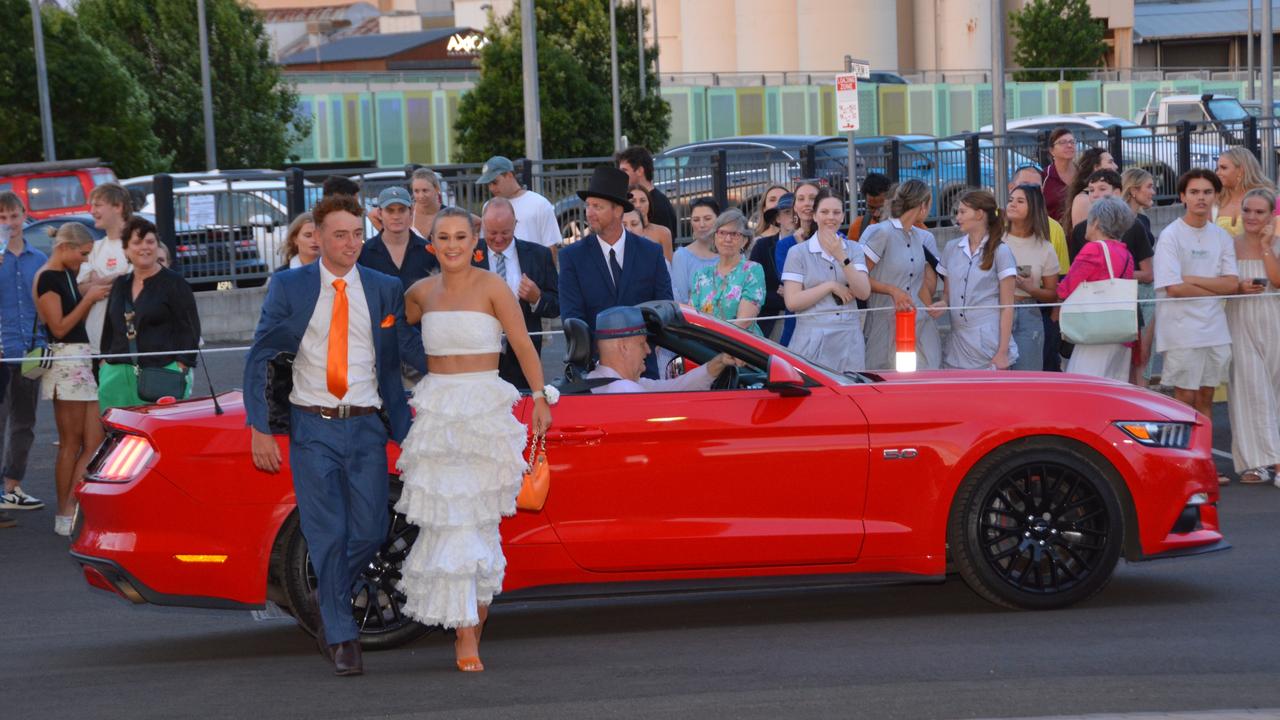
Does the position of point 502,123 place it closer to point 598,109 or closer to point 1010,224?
point 598,109

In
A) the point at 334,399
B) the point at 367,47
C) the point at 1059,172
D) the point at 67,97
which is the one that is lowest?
the point at 334,399

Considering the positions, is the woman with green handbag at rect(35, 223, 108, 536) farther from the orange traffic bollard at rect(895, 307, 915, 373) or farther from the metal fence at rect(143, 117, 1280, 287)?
the metal fence at rect(143, 117, 1280, 287)

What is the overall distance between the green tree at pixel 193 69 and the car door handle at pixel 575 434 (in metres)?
45.2

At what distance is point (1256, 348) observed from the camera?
37.4 ft

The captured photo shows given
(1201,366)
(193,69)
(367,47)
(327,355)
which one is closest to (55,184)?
(193,69)

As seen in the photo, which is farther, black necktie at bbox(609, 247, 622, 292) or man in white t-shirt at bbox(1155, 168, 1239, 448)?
man in white t-shirt at bbox(1155, 168, 1239, 448)

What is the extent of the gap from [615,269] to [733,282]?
5.24 feet

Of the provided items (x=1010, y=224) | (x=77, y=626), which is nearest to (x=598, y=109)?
(x=1010, y=224)

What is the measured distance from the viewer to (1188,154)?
3028 cm

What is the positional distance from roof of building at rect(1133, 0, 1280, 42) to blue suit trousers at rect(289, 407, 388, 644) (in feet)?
262

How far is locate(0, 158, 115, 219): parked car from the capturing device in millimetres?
31500

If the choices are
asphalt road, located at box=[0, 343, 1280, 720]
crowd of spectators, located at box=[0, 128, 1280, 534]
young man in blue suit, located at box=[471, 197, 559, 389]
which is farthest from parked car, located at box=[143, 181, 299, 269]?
asphalt road, located at box=[0, 343, 1280, 720]

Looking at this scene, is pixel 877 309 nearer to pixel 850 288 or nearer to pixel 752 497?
pixel 850 288

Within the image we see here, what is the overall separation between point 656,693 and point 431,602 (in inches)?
38.3
